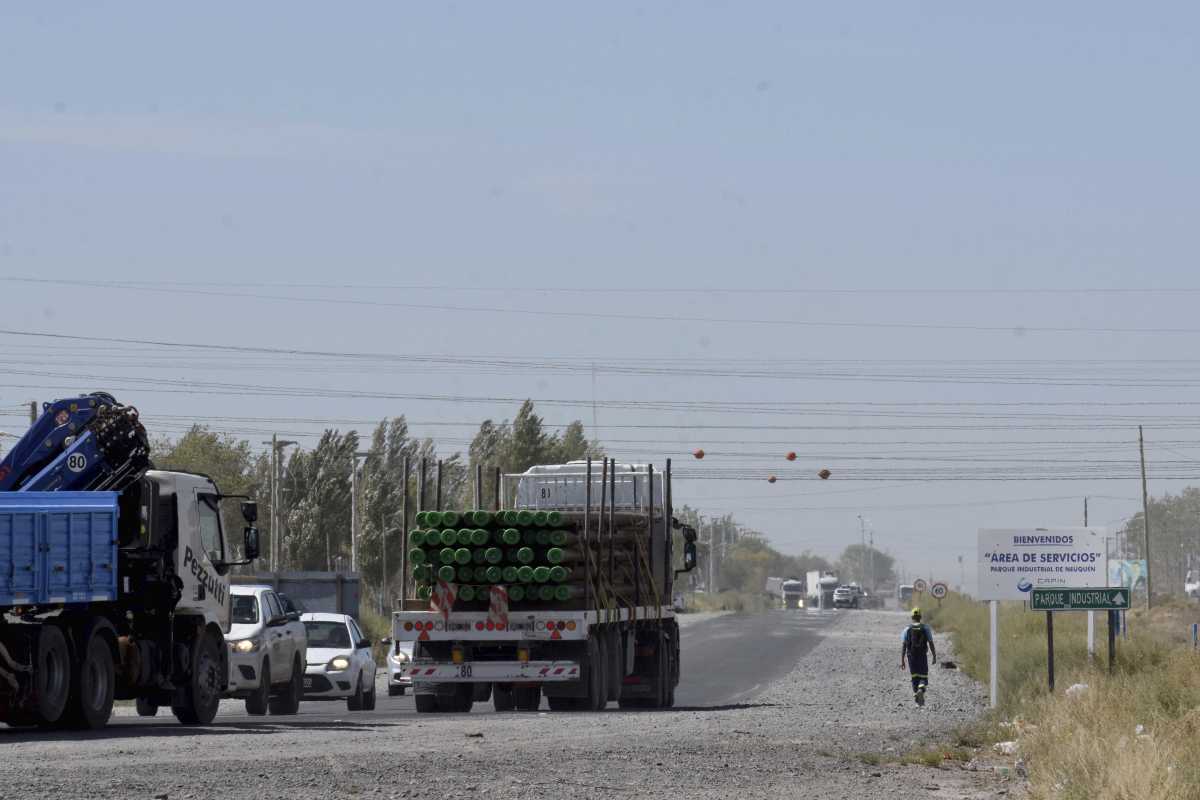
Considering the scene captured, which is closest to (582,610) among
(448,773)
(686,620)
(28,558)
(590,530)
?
(590,530)

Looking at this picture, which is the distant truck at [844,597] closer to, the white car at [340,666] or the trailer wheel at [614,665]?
the white car at [340,666]

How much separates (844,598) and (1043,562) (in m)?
122

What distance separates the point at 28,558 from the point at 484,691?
8774mm

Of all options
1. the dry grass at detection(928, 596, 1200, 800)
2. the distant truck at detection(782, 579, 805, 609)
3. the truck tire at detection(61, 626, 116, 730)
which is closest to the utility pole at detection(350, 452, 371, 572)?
the dry grass at detection(928, 596, 1200, 800)

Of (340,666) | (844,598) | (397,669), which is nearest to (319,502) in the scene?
(397,669)

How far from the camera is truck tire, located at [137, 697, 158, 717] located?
75.7ft

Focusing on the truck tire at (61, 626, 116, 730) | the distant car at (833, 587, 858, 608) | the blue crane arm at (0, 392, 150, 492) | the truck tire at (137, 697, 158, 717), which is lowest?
the distant car at (833, 587, 858, 608)

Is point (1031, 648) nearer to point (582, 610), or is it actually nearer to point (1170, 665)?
point (1170, 665)

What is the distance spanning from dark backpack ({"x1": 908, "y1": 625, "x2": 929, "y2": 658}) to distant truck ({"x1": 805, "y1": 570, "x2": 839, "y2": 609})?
114m

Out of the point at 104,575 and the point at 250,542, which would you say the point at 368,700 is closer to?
the point at 250,542

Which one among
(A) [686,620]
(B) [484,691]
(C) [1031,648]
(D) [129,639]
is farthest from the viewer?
(A) [686,620]

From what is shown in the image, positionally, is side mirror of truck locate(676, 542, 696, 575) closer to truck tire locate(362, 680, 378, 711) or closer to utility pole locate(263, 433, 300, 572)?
truck tire locate(362, 680, 378, 711)

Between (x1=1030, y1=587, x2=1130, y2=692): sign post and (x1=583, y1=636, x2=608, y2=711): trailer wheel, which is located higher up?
(x1=1030, y1=587, x2=1130, y2=692): sign post

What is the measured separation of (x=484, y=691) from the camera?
89.1 ft
